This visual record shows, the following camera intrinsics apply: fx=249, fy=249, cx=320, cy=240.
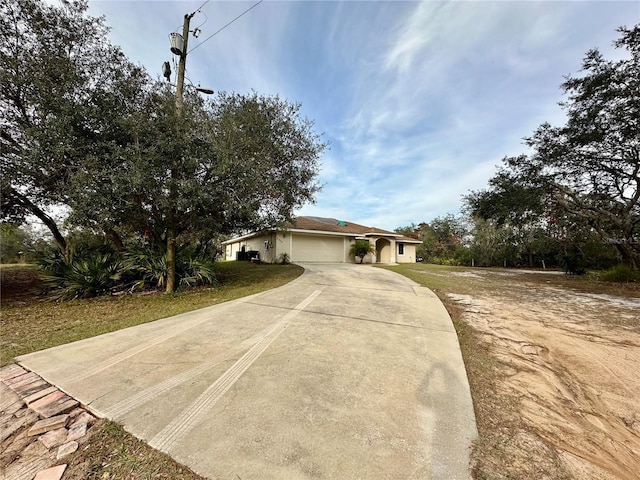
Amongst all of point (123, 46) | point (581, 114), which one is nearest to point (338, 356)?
point (123, 46)

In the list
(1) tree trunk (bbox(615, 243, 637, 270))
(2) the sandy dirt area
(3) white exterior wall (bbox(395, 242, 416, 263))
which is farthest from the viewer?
(3) white exterior wall (bbox(395, 242, 416, 263))

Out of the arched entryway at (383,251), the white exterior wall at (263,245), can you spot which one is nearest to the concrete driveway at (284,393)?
the white exterior wall at (263,245)

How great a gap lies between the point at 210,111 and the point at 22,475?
824cm

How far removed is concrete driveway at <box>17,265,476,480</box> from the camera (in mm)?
1664

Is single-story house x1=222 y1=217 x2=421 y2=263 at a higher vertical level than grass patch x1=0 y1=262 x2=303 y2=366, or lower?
higher

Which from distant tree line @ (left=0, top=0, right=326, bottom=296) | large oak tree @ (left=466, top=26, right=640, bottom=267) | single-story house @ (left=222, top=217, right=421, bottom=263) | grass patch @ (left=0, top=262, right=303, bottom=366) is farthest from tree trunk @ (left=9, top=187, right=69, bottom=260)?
large oak tree @ (left=466, top=26, right=640, bottom=267)

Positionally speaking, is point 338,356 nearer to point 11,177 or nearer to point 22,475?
point 22,475

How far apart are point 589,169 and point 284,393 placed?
15.2 meters

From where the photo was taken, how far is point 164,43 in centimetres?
761

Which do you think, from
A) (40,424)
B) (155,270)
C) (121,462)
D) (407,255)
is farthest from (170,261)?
(407,255)

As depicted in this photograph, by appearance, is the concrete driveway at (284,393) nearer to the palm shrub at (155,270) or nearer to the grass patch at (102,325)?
the grass patch at (102,325)

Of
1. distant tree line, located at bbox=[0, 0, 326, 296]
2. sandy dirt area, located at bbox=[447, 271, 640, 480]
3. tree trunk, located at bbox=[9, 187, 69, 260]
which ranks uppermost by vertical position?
distant tree line, located at bbox=[0, 0, 326, 296]

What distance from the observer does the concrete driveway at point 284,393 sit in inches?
65.5

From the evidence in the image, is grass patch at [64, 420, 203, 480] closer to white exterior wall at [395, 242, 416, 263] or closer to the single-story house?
the single-story house
